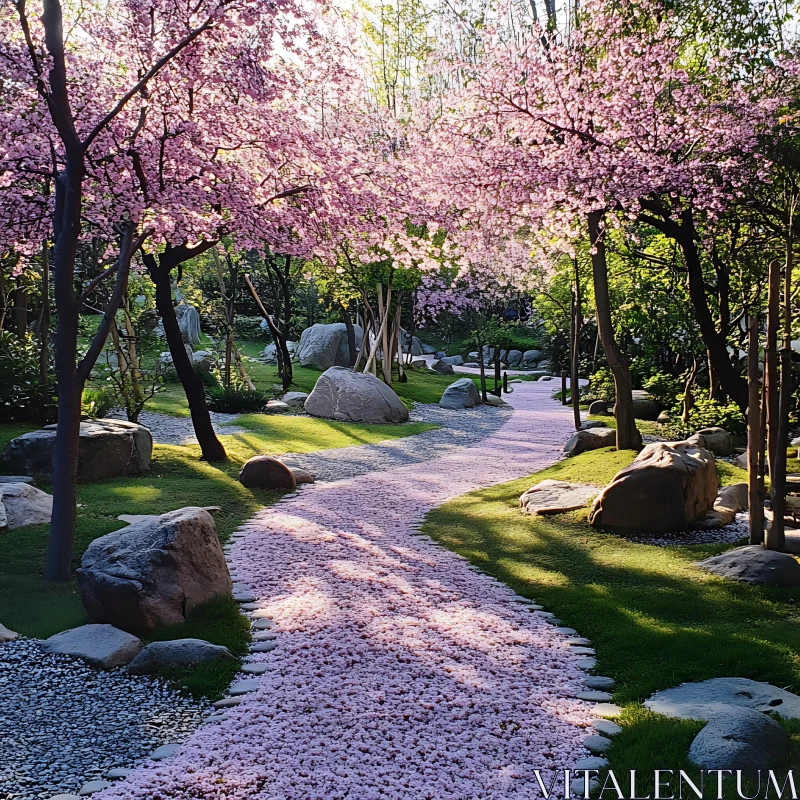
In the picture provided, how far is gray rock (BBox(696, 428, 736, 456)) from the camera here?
15.4 m

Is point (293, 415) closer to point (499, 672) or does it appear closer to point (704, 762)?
point (499, 672)

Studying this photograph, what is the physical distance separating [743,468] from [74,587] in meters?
11.1

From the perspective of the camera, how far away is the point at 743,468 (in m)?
13.5

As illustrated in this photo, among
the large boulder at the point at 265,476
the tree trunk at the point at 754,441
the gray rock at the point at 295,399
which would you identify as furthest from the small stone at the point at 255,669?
the gray rock at the point at 295,399

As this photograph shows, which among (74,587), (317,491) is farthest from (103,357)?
(74,587)

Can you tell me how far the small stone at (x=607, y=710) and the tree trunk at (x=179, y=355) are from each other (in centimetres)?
1059

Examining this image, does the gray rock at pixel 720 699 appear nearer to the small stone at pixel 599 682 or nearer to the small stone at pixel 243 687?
the small stone at pixel 599 682

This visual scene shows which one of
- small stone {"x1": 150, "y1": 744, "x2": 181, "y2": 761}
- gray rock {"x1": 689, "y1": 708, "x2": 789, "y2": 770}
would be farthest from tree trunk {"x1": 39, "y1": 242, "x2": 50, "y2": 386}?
gray rock {"x1": 689, "y1": 708, "x2": 789, "y2": 770}

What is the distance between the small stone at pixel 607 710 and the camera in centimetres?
509

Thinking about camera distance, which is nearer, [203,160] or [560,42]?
[203,160]

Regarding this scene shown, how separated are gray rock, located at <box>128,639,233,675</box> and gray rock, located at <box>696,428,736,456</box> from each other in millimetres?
12250

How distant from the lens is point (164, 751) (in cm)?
454

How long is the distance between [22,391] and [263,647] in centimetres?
1186

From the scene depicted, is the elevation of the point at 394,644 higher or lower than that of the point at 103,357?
lower
